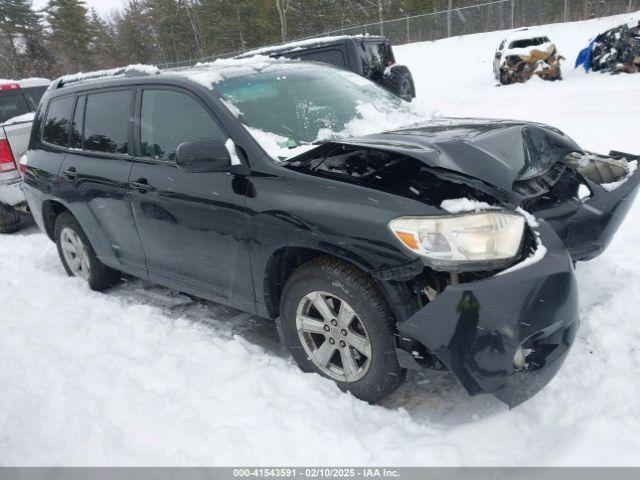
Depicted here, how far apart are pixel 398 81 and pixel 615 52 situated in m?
8.67

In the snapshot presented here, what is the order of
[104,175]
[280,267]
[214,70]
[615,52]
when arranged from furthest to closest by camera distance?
[615,52], [104,175], [214,70], [280,267]

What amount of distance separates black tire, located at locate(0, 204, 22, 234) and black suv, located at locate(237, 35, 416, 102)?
4410 mm

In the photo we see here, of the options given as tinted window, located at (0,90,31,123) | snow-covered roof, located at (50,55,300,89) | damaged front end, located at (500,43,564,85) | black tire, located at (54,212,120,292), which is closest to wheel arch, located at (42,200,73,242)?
Answer: black tire, located at (54,212,120,292)

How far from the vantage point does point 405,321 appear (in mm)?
2352

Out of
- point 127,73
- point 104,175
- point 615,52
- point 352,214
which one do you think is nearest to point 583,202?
point 352,214

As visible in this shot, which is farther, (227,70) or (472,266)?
(227,70)

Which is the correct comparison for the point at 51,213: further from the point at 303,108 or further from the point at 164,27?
the point at 164,27

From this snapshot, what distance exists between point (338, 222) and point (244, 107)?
3.84 ft

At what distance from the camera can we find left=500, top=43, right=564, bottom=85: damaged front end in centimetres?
1541

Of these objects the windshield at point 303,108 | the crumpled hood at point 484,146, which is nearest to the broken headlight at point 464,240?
the crumpled hood at point 484,146

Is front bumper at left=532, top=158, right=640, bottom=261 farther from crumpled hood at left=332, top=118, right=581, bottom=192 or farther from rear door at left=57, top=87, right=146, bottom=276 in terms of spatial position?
rear door at left=57, top=87, right=146, bottom=276

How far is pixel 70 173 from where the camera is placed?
171 inches

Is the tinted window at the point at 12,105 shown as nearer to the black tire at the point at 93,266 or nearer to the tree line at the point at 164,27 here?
the black tire at the point at 93,266

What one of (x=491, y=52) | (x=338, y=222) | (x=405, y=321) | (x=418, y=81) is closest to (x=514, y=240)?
(x=405, y=321)
